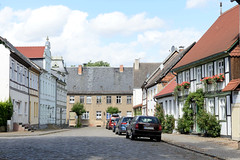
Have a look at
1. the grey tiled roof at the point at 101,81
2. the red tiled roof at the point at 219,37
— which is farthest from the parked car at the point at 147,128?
the grey tiled roof at the point at 101,81

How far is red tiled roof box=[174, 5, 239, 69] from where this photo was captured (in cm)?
2778

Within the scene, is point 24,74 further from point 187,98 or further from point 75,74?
point 75,74

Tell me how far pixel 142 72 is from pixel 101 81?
8.98 m

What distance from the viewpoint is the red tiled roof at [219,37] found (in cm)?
2778

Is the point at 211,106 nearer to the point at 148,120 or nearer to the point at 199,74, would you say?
the point at 199,74

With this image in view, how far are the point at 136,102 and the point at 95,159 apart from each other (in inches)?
2657

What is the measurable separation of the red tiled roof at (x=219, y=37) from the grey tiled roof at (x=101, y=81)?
170ft

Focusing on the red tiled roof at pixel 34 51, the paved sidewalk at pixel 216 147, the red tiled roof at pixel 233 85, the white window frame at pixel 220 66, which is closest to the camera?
the paved sidewalk at pixel 216 147

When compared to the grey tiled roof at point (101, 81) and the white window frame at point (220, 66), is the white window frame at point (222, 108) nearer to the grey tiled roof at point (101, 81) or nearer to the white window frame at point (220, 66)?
the white window frame at point (220, 66)

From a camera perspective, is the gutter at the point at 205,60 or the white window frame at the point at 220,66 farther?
the white window frame at the point at 220,66

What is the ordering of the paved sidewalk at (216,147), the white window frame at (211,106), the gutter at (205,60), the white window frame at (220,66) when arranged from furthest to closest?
1. the white window frame at (211,106)
2. the white window frame at (220,66)
3. the gutter at (205,60)
4. the paved sidewalk at (216,147)

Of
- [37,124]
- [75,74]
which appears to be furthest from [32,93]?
[75,74]

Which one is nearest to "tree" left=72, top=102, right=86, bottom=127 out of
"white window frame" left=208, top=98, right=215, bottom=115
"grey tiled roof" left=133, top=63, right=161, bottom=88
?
"grey tiled roof" left=133, top=63, right=161, bottom=88

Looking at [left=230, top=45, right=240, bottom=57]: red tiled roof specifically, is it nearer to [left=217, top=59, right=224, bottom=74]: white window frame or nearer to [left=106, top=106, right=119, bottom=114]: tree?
[left=217, top=59, right=224, bottom=74]: white window frame
